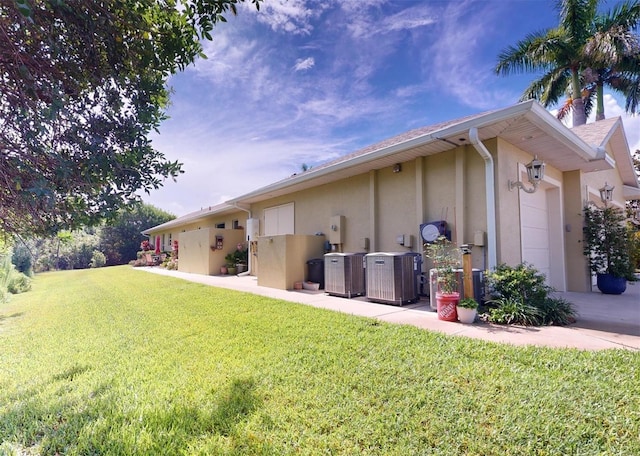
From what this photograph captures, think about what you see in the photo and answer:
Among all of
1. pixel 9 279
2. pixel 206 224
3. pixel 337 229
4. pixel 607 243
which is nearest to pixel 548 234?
pixel 607 243

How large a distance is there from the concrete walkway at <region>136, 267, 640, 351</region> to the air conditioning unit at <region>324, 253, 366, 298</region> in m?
0.26

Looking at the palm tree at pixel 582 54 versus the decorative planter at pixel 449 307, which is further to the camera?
the palm tree at pixel 582 54

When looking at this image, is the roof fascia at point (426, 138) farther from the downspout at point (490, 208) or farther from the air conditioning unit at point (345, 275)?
the air conditioning unit at point (345, 275)

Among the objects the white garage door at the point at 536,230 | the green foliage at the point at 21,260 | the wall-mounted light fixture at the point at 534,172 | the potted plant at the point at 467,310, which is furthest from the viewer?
the green foliage at the point at 21,260

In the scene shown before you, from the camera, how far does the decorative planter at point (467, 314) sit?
5.20 meters

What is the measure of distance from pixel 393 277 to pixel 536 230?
4.50 meters

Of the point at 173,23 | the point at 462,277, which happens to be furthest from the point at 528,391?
the point at 173,23

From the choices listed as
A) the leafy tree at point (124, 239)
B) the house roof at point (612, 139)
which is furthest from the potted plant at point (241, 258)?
the leafy tree at point (124, 239)

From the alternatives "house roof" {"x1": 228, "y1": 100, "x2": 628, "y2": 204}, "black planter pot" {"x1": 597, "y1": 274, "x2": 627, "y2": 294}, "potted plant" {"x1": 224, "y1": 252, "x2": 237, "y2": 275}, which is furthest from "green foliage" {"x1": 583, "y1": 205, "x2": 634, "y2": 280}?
"potted plant" {"x1": 224, "y1": 252, "x2": 237, "y2": 275}

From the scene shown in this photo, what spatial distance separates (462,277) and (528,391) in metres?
3.20

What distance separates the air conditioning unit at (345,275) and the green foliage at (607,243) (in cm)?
656

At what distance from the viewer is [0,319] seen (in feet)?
23.9

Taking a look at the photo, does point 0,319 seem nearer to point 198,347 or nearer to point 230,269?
point 198,347

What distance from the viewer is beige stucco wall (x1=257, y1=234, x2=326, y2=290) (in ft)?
31.2
